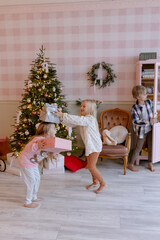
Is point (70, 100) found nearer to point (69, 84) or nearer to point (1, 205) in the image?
point (69, 84)

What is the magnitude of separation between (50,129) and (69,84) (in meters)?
2.64

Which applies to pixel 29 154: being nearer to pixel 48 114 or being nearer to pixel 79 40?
pixel 48 114

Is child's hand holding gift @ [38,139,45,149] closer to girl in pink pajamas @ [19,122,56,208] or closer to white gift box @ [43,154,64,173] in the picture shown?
girl in pink pajamas @ [19,122,56,208]

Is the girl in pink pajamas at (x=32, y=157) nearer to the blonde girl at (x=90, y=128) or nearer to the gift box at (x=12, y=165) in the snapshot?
the blonde girl at (x=90, y=128)

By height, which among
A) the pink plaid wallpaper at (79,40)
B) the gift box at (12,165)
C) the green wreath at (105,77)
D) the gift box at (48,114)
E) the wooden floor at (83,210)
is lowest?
the wooden floor at (83,210)

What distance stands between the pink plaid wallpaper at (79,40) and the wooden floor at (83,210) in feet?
7.21

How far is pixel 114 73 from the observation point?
491 cm

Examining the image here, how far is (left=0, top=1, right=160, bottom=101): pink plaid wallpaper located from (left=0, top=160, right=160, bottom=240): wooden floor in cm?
220

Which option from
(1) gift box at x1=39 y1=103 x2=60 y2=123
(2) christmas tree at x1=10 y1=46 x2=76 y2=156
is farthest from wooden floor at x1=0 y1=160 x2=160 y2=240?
(1) gift box at x1=39 y1=103 x2=60 y2=123

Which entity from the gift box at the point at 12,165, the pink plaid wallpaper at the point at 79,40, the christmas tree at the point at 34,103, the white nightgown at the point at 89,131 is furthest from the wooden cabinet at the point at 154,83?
the gift box at the point at 12,165

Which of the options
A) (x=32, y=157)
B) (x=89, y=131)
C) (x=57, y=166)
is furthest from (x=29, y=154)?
(x=57, y=166)

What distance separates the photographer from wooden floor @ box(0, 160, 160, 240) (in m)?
2.32

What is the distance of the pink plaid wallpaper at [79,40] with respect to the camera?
4.71 meters

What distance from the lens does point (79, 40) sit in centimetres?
492
